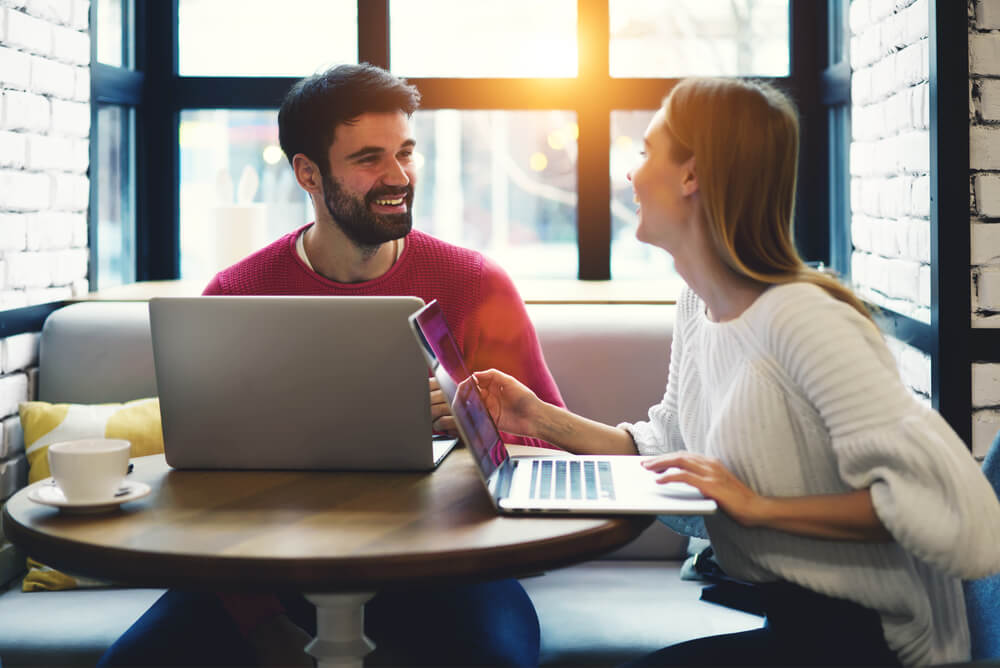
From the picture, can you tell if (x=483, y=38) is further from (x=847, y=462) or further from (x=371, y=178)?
(x=847, y=462)

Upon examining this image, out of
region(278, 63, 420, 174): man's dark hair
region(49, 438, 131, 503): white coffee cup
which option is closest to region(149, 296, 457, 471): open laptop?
region(49, 438, 131, 503): white coffee cup

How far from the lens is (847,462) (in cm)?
113

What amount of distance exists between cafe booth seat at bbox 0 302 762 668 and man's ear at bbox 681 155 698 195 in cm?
71

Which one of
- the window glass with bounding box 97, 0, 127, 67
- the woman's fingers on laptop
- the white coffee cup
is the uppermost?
the window glass with bounding box 97, 0, 127, 67

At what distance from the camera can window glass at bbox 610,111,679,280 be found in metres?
2.98

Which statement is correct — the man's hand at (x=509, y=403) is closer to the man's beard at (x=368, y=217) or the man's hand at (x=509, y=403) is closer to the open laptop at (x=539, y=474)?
the open laptop at (x=539, y=474)

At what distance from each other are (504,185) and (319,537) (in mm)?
2057

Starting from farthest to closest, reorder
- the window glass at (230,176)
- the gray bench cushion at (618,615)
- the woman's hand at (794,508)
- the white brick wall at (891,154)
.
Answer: the window glass at (230,176)
the white brick wall at (891,154)
the gray bench cushion at (618,615)
the woman's hand at (794,508)

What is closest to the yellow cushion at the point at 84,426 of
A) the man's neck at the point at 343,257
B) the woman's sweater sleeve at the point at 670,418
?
the man's neck at the point at 343,257

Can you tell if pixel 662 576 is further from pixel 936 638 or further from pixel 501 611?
pixel 936 638

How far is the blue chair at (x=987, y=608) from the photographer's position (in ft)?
4.03

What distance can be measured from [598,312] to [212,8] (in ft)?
5.30

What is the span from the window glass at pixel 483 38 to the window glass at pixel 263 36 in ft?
0.55

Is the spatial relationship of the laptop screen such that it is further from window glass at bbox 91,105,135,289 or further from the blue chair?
window glass at bbox 91,105,135,289
